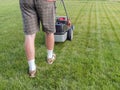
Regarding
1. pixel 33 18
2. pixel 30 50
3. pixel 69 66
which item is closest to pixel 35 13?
pixel 33 18

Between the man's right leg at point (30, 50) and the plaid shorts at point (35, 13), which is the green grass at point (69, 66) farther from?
the plaid shorts at point (35, 13)

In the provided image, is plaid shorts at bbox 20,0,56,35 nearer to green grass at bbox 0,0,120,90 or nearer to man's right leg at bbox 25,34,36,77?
man's right leg at bbox 25,34,36,77

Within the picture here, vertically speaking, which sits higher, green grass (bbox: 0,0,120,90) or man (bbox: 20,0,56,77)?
man (bbox: 20,0,56,77)

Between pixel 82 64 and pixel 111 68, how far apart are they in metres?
0.41

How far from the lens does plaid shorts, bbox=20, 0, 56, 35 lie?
290 centimetres


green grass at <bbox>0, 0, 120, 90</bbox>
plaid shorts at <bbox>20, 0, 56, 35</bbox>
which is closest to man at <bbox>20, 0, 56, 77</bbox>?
plaid shorts at <bbox>20, 0, 56, 35</bbox>

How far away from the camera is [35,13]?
2979 millimetres

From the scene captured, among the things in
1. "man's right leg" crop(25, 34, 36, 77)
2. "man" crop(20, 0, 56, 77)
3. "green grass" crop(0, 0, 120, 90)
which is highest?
"man" crop(20, 0, 56, 77)

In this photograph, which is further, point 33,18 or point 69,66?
point 69,66

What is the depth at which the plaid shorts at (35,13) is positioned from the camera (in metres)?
2.90

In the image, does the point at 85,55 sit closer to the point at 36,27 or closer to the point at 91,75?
the point at 91,75

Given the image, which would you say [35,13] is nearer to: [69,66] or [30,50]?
[30,50]

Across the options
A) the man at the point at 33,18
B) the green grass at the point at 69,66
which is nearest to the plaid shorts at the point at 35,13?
the man at the point at 33,18

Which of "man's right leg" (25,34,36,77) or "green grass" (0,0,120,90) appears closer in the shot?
"green grass" (0,0,120,90)
